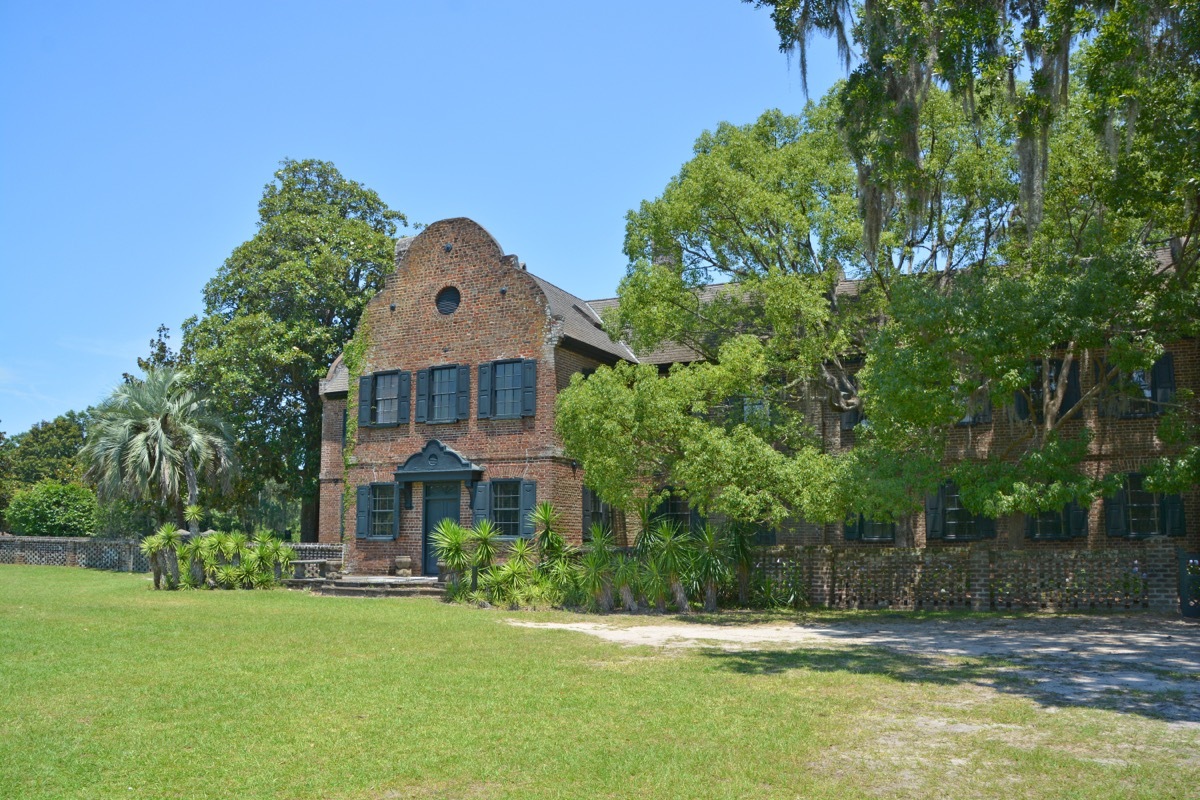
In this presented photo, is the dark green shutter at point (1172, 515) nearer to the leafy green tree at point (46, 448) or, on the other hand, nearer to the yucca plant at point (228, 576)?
the yucca plant at point (228, 576)

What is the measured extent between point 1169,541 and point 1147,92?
11.1m

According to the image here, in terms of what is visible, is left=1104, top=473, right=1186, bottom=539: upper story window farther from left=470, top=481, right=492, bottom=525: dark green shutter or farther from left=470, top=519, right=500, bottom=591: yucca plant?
left=470, top=481, right=492, bottom=525: dark green shutter

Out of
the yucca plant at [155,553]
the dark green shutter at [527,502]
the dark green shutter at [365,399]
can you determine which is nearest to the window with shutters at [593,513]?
the dark green shutter at [527,502]

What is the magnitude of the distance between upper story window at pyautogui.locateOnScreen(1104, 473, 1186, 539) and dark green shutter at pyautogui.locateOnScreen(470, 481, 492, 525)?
14.2 m

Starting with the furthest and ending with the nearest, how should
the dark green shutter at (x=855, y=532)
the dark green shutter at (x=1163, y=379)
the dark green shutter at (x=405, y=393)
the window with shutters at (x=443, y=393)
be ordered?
1. the dark green shutter at (x=405, y=393)
2. the window with shutters at (x=443, y=393)
3. the dark green shutter at (x=855, y=532)
4. the dark green shutter at (x=1163, y=379)

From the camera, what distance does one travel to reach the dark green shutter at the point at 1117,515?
21266mm

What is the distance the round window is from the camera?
82.9 feet

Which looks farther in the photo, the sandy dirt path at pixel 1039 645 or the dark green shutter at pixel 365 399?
the dark green shutter at pixel 365 399

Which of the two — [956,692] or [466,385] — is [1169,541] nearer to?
[956,692]

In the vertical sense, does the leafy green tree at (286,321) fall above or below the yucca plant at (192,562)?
above

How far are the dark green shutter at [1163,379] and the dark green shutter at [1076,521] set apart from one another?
8.97 feet

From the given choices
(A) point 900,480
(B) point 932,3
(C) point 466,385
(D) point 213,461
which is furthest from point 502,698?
(D) point 213,461

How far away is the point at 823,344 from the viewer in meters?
19.0

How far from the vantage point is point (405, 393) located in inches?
1013
